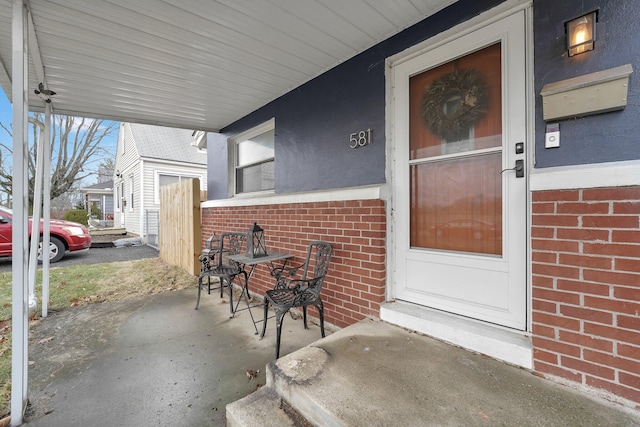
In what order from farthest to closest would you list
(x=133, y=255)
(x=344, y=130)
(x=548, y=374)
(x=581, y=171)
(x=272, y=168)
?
(x=133, y=255), (x=272, y=168), (x=344, y=130), (x=548, y=374), (x=581, y=171)

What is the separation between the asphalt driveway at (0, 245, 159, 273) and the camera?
6.56 metres

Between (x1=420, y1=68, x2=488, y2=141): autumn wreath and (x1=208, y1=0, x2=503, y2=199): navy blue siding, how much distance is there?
372 millimetres

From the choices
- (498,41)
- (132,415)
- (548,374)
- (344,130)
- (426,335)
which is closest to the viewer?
(548,374)

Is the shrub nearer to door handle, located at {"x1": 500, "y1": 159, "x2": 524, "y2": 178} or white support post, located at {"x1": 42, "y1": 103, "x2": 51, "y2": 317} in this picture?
white support post, located at {"x1": 42, "y1": 103, "x2": 51, "y2": 317}

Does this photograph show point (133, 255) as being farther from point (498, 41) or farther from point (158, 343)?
point (498, 41)

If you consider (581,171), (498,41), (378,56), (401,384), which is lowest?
(401,384)

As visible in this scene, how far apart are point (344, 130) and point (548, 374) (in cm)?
242

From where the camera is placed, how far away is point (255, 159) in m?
4.59

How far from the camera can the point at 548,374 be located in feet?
5.35

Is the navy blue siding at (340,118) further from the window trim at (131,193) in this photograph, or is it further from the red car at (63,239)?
the window trim at (131,193)

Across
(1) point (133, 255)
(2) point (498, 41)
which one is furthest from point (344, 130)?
(1) point (133, 255)

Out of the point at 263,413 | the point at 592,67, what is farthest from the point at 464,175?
the point at 263,413

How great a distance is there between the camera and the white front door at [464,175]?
6.22 feet

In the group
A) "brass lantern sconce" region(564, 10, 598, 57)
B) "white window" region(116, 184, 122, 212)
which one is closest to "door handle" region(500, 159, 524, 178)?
"brass lantern sconce" region(564, 10, 598, 57)
